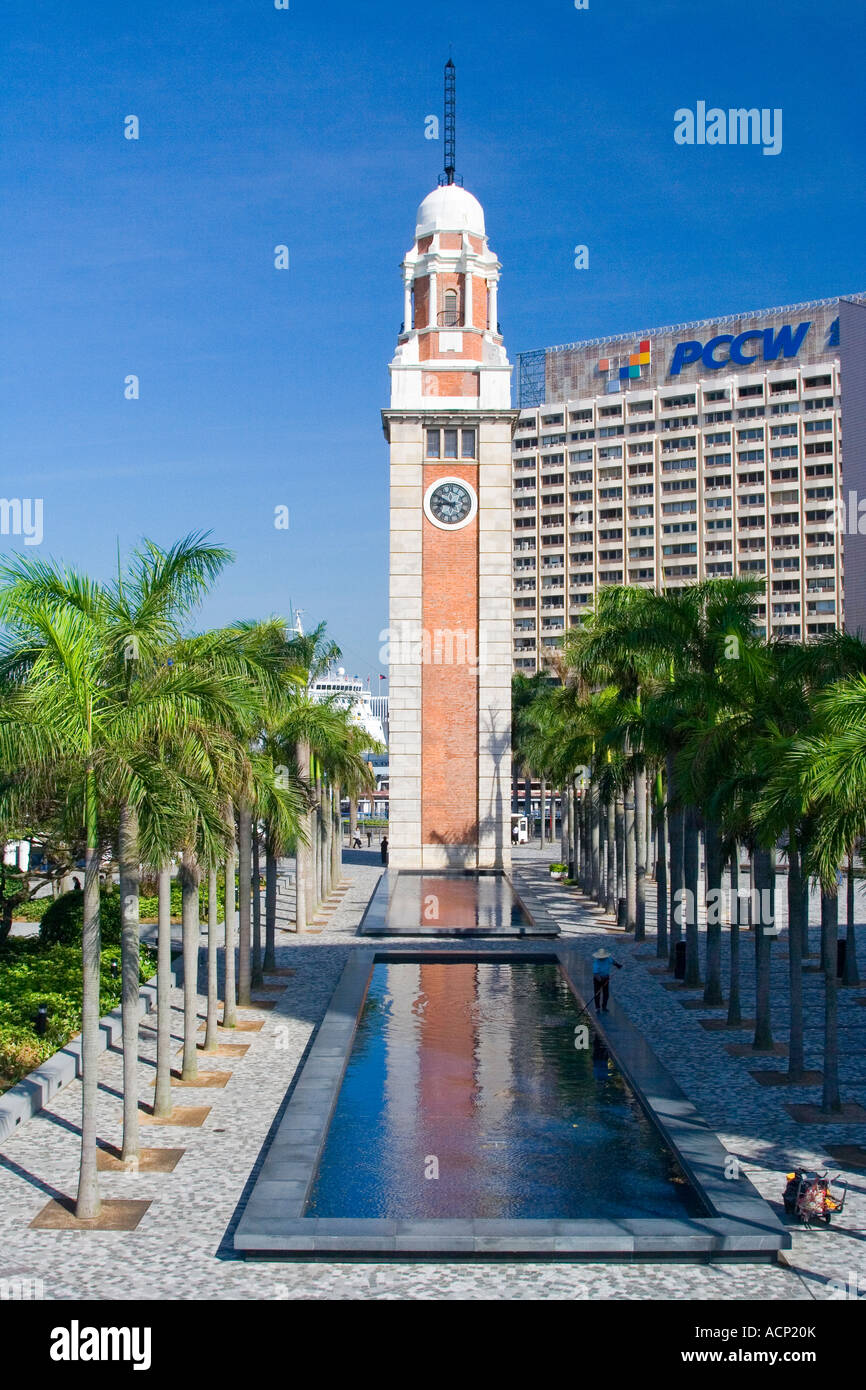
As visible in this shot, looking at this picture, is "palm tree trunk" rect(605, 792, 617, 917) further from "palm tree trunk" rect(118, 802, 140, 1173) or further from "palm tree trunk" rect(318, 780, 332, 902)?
"palm tree trunk" rect(118, 802, 140, 1173)

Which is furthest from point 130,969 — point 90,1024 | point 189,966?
point 189,966

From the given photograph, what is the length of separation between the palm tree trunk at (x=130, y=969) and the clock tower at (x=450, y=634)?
34861mm

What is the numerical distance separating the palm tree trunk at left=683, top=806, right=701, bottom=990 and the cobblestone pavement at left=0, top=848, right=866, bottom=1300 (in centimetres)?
181

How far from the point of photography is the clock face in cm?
5025

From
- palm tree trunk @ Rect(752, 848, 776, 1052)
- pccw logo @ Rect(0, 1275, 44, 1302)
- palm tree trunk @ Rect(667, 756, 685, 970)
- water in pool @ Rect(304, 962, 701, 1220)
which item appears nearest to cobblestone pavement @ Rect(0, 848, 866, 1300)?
pccw logo @ Rect(0, 1275, 44, 1302)

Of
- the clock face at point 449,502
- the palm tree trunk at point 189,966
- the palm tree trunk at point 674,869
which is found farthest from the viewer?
the clock face at point 449,502

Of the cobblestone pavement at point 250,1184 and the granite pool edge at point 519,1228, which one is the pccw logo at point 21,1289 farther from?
the granite pool edge at point 519,1228

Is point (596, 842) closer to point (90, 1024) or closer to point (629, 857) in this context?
point (629, 857)

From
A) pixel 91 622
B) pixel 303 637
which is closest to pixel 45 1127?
pixel 91 622

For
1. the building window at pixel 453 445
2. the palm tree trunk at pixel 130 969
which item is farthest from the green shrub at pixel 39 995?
the building window at pixel 453 445

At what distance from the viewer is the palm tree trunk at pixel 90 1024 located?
1304cm

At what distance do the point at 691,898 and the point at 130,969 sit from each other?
44.6 feet

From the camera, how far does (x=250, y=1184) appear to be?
14.0 metres

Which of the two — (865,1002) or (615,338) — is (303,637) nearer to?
(865,1002)
